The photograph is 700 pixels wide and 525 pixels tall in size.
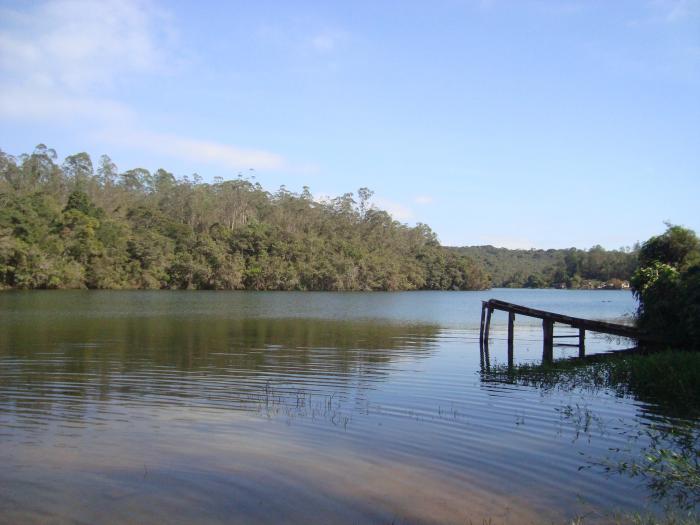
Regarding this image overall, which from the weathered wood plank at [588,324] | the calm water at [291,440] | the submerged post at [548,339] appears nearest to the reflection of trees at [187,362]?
the calm water at [291,440]

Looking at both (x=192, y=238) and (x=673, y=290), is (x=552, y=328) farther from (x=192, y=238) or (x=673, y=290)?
(x=192, y=238)

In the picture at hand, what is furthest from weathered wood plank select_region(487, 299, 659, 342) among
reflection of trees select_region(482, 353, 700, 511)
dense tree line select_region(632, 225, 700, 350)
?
reflection of trees select_region(482, 353, 700, 511)

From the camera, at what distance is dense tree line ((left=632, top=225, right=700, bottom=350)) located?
22.1 m

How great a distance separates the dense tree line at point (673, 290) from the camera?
870 inches

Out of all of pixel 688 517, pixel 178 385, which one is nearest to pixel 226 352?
pixel 178 385

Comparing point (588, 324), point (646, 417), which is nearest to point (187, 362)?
point (646, 417)

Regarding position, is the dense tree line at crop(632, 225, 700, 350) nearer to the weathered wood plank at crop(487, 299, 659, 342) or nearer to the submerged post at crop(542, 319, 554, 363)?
the weathered wood plank at crop(487, 299, 659, 342)

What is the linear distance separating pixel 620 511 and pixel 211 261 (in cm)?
9871

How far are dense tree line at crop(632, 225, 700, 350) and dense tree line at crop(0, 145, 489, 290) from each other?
70.0m

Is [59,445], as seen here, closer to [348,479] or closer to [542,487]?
[348,479]

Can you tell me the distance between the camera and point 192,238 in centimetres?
10769

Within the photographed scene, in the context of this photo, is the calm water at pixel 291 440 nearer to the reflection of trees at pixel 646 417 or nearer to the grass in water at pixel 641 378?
the reflection of trees at pixel 646 417

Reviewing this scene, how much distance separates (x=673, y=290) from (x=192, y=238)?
305 feet

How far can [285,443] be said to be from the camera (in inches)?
426
